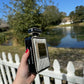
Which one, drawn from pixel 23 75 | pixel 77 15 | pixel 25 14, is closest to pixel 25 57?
pixel 23 75

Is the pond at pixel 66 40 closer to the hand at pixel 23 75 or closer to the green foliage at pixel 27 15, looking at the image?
the green foliage at pixel 27 15

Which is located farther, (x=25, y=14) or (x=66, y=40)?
(x=66, y=40)

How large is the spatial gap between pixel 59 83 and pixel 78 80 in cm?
30

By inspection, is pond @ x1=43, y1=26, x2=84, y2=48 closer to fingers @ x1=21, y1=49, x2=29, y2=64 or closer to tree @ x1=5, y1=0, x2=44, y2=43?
tree @ x1=5, y1=0, x2=44, y2=43

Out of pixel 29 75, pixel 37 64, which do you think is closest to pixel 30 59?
pixel 37 64

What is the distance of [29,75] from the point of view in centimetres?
98

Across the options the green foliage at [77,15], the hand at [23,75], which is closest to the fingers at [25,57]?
the hand at [23,75]

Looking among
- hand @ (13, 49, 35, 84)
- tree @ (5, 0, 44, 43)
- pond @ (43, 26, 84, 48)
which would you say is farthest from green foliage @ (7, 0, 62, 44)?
hand @ (13, 49, 35, 84)

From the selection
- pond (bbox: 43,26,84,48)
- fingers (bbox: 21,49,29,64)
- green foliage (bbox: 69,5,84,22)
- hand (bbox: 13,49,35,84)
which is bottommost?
pond (bbox: 43,26,84,48)

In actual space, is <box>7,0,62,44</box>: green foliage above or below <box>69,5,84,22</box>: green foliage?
below

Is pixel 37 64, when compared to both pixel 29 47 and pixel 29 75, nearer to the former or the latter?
pixel 29 47

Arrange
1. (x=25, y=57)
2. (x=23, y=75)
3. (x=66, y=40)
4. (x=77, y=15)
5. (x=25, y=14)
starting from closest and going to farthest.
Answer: (x=25, y=57), (x=23, y=75), (x=25, y=14), (x=66, y=40), (x=77, y=15)

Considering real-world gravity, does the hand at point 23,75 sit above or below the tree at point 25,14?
below

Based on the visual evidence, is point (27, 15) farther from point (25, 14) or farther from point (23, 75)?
point (23, 75)
